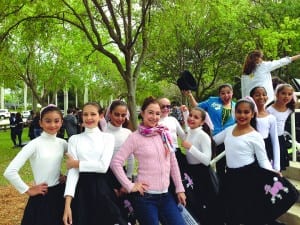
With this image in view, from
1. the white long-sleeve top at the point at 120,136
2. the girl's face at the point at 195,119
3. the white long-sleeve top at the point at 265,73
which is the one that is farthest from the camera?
the white long-sleeve top at the point at 265,73

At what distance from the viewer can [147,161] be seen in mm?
4062

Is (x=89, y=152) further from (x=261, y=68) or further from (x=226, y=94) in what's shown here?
(x=261, y=68)

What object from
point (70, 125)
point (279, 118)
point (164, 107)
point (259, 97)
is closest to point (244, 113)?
point (259, 97)

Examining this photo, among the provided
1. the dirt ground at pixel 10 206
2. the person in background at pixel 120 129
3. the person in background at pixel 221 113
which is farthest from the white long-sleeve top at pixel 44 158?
the dirt ground at pixel 10 206

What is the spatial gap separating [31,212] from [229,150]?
6.63ft

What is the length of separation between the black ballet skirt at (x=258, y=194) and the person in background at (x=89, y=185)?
126cm

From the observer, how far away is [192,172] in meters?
4.84

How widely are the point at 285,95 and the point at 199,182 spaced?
1559 mm

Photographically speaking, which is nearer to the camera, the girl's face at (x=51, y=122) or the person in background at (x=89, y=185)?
the person in background at (x=89, y=185)

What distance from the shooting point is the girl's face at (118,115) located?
174 inches

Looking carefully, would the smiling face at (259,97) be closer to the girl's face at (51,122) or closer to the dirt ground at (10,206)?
the girl's face at (51,122)

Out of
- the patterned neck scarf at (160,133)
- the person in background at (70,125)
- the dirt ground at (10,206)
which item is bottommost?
the dirt ground at (10,206)

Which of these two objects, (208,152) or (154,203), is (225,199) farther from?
(154,203)

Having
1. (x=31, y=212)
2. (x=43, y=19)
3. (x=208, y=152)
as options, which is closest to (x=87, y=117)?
(x=31, y=212)
